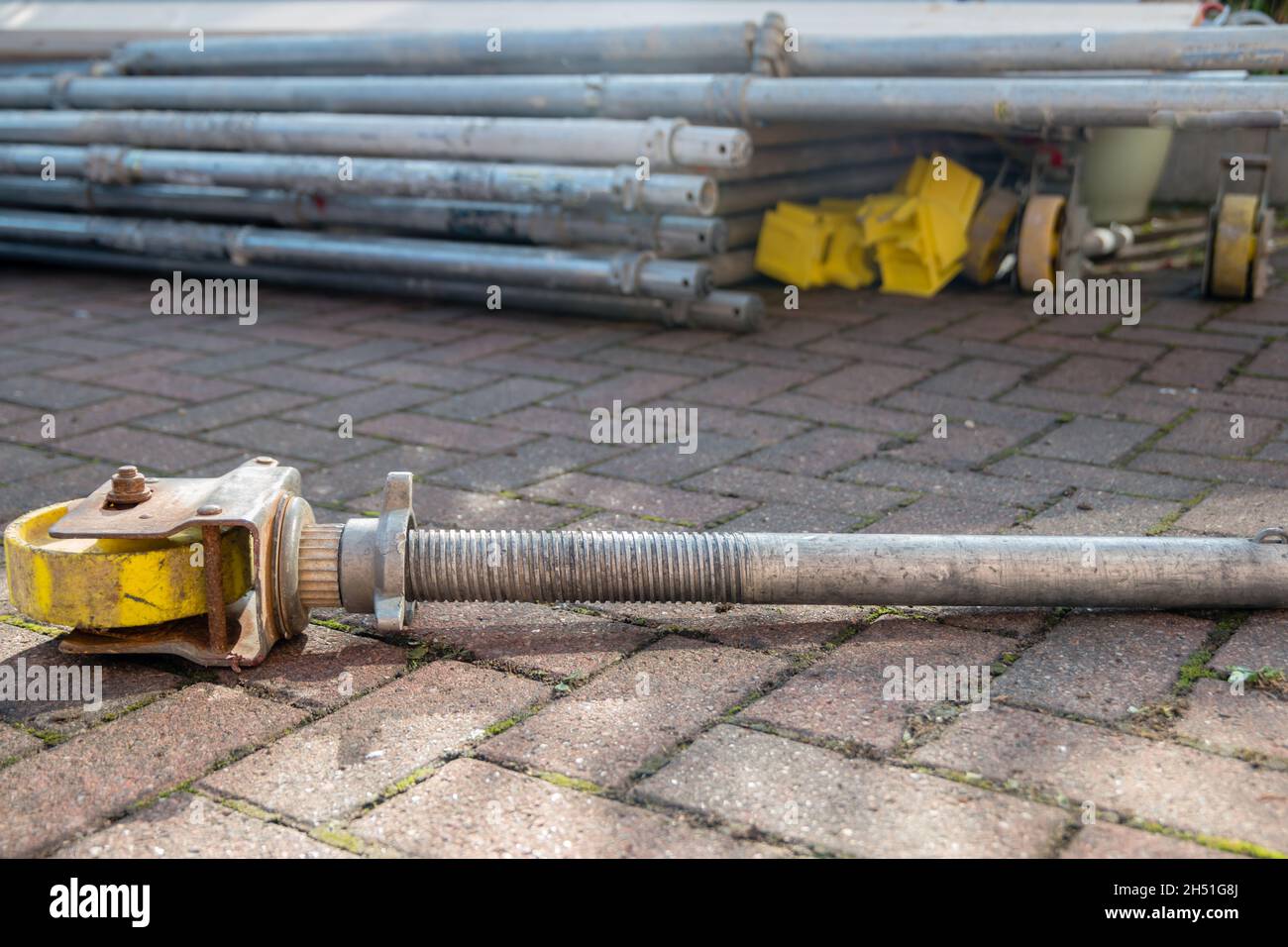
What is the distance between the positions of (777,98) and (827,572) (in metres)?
2.79

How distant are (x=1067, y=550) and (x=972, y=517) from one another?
2.01 ft

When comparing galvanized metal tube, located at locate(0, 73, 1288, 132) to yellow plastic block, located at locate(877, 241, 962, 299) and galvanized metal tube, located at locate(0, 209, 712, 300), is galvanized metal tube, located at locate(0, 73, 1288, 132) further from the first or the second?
yellow plastic block, located at locate(877, 241, 962, 299)

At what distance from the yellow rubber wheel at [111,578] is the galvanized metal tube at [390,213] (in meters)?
2.90

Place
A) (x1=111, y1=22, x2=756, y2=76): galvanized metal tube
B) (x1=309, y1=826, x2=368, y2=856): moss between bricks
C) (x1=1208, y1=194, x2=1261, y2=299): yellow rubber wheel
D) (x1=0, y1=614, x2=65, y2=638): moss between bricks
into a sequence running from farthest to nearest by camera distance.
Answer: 1. (x1=1208, y1=194, x2=1261, y2=299): yellow rubber wheel
2. (x1=111, y1=22, x2=756, y2=76): galvanized metal tube
3. (x1=0, y1=614, x2=65, y2=638): moss between bricks
4. (x1=309, y1=826, x2=368, y2=856): moss between bricks

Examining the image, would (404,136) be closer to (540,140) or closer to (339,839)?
(540,140)

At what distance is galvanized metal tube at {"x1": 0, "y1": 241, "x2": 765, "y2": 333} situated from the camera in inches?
201

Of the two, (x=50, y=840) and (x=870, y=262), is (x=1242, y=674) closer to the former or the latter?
(x=50, y=840)

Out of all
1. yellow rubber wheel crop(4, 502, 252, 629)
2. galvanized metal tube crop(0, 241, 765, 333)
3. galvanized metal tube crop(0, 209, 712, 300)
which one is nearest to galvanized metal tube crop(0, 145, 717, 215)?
galvanized metal tube crop(0, 209, 712, 300)

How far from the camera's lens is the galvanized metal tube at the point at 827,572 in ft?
8.11

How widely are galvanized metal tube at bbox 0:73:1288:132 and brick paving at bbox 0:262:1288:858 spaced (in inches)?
33.4

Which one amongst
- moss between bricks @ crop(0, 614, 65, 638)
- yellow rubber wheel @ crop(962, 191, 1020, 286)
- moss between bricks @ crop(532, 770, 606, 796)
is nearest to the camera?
moss between bricks @ crop(532, 770, 606, 796)

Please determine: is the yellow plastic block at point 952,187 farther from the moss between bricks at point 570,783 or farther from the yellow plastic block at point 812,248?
the moss between bricks at point 570,783

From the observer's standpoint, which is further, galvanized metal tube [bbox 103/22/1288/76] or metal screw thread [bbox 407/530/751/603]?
galvanized metal tube [bbox 103/22/1288/76]
